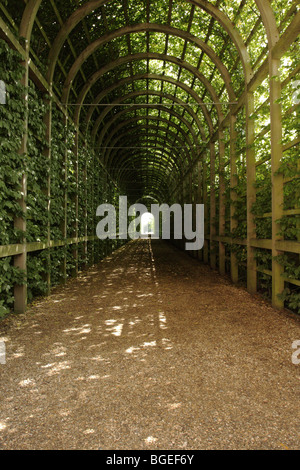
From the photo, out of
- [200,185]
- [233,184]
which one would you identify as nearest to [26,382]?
[233,184]

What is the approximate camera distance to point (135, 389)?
2.74 m

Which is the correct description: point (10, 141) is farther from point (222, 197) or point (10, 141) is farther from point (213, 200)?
point (213, 200)

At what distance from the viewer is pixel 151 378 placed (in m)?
2.94

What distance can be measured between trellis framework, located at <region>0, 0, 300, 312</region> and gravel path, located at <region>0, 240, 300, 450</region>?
103cm

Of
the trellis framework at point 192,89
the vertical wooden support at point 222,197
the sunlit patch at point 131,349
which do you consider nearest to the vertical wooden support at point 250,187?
the trellis framework at point 192,89

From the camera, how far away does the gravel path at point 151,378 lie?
Result: 83.1 inches

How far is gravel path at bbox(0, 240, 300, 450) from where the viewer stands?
6.93 ft

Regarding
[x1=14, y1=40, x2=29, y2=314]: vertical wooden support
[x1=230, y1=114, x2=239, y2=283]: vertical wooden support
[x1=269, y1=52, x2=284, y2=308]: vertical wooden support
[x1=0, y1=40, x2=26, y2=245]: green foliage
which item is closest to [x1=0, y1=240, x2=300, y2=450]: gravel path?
[x1=14, y1=40, x2=29, y2=314]: vertical wooden support

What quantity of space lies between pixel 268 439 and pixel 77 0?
7921 mm

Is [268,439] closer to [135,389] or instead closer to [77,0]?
[135,389]

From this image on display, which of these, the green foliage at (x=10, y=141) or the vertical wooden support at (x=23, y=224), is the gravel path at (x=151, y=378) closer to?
the vertical wooden support at (x=23, y=224)

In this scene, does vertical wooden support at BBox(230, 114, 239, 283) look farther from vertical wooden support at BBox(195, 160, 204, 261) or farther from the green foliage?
vertical wooden support at BBox(195, 160, 204, 261)

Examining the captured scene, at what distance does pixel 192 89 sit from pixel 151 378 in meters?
10.7

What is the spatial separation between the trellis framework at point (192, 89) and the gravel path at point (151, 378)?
103 cm
